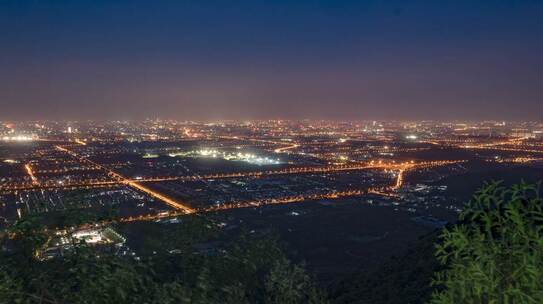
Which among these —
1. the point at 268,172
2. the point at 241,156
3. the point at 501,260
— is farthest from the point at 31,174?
the point at 501,260

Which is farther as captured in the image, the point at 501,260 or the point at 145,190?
the point at 145,190

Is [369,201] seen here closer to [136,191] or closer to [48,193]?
[136,191]

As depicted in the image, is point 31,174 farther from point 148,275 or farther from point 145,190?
point 148,275

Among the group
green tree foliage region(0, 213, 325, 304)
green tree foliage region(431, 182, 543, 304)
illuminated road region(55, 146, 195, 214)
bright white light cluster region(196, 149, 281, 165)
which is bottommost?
illuminated road region(55, 146, 195, 214)

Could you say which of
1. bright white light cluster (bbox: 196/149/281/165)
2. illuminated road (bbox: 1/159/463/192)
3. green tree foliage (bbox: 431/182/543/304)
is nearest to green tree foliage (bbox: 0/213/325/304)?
green tree foliage (bbox: 431/182/543/304)

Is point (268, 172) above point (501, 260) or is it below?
below

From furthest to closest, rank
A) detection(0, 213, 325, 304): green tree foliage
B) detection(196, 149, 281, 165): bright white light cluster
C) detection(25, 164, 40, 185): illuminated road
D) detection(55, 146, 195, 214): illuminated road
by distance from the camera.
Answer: detection(196, 149, 281, 165): bright white light cluster → detection(25, 164, 40, 185): illuminated road → detection(55, 146, 195, 214): illuminated road → detection(0, 213, 325, 304): green tree foliage

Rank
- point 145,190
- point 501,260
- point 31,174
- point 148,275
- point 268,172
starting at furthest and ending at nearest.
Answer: point 268,172, point 31,174, point 145,190, point 148,275, point 501,260

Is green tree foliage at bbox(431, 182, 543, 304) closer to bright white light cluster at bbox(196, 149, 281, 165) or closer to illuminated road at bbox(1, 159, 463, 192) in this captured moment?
illuminated road at bbox(1, 159, 463, 192)

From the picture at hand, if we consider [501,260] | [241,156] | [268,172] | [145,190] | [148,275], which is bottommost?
[145,190]

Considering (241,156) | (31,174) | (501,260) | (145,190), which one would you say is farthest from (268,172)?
(501,260)

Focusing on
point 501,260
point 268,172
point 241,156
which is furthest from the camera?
point 241,156
